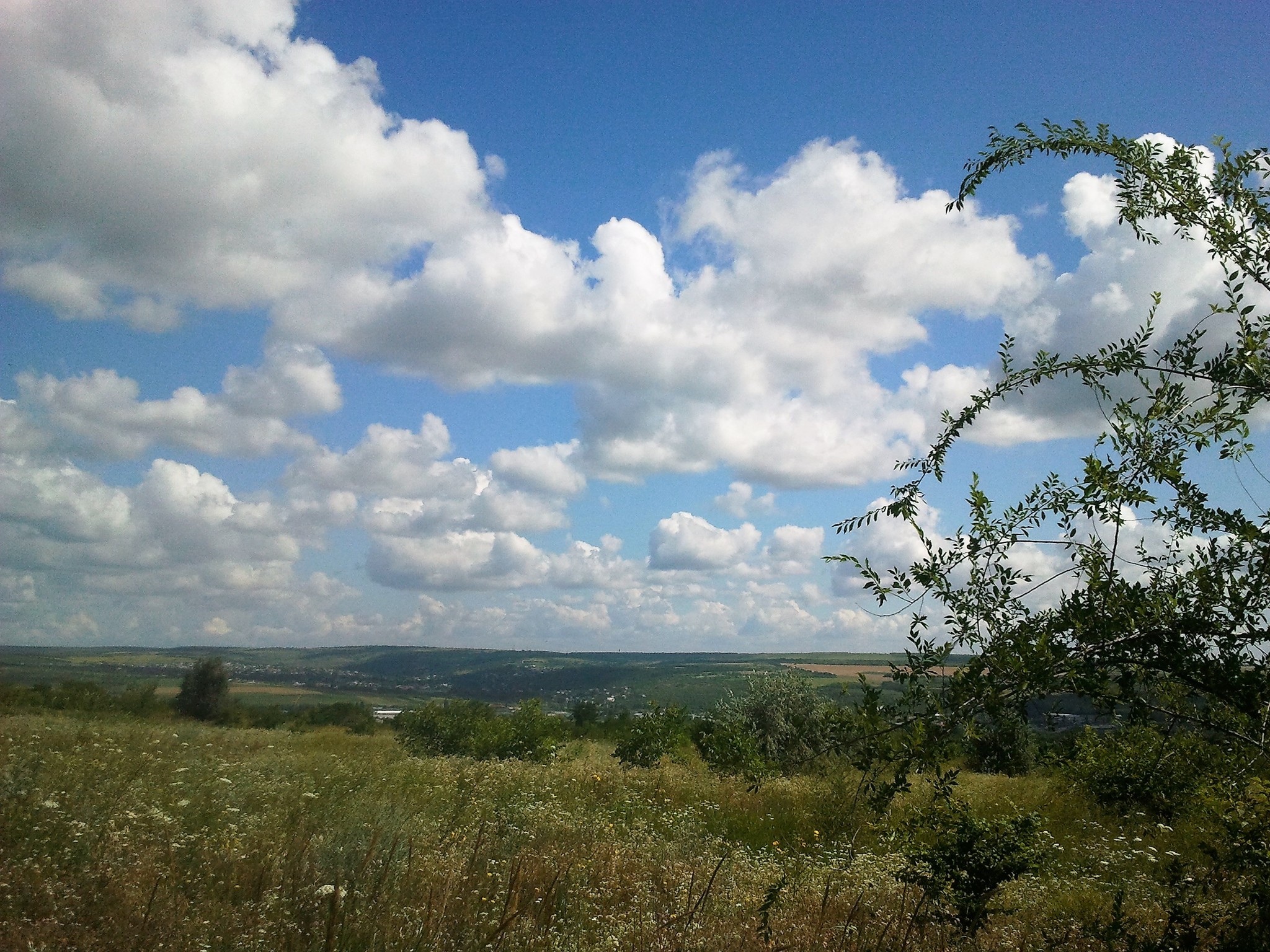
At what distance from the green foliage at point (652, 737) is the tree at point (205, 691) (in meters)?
33.4

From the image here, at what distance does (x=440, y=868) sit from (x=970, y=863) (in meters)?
4.91

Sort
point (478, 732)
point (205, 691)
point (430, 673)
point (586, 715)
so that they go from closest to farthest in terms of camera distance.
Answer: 1. point (478, 732)
2. point (586, 715)
3. point (205, 691)
4. point (430, 673)

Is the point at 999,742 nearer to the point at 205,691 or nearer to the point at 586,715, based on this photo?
the point at 586,715

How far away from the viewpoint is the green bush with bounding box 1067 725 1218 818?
366 centimetres

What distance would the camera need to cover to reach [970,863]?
20.8ft

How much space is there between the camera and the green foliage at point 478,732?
22406mm

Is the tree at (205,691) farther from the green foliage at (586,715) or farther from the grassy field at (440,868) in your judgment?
the grassy field at (440,868)

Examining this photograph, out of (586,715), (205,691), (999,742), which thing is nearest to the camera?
(999,742)

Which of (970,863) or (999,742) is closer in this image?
(999,742)

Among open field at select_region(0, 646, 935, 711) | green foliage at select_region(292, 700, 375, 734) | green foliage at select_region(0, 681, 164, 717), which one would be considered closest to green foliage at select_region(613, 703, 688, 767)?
green foliage at select_region(292, 700, 375, 734)

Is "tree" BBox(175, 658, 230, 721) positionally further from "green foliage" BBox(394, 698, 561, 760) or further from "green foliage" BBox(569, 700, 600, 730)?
"green foliage" BBox(394, 698, 561, 760)

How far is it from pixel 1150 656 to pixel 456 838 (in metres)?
7.54

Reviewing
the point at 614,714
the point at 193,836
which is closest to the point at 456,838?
the point at 193,836

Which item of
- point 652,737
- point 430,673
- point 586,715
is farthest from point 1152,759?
point 430,673
